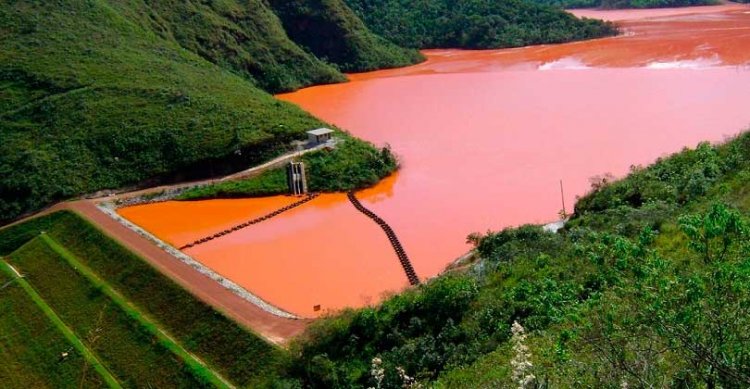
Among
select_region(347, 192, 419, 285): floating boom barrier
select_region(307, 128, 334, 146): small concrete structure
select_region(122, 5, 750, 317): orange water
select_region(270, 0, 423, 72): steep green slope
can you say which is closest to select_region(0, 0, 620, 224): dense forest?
select_region(307, 128, 334, 146): small concrete structure

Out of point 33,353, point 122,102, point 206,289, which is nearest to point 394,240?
point 206,289

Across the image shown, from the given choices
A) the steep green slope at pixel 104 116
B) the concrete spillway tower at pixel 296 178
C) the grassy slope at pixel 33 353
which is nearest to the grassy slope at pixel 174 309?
Result: the grassy slope at pixel 33 353

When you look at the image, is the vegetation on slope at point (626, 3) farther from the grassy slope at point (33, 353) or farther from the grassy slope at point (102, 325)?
the grassy slope at point (33, 353)

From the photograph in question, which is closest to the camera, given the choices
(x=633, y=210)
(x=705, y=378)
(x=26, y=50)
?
(x=705, y=378)

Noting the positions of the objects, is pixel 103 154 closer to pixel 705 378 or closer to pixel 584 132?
pixel 584 132

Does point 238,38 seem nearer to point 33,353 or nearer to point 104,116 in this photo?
point 104,116

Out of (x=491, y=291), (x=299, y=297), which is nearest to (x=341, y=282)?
(x=299, y=297)

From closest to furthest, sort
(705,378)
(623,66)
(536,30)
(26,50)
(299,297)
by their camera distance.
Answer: (705,378) < (299,297) < (26,50) < (623,66) < (536,30)
